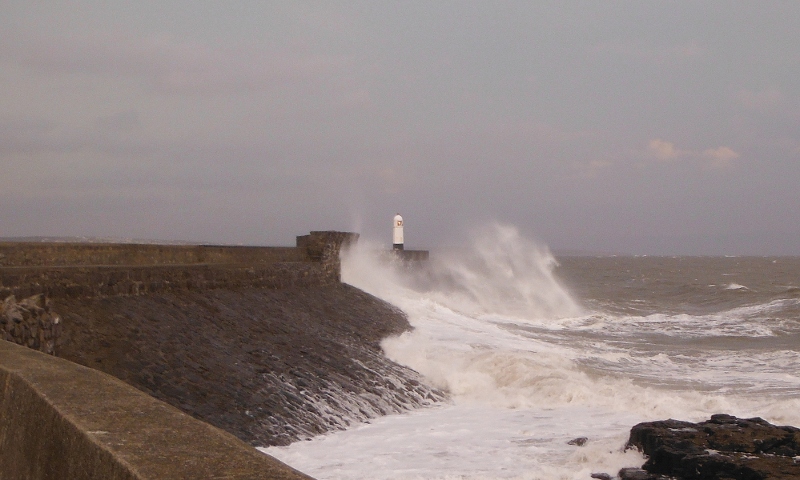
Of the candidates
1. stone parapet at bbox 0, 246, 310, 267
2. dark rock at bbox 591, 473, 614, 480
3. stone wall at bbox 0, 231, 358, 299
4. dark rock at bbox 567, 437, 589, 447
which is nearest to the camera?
dark rock at bbox 591, 473, 614, 480

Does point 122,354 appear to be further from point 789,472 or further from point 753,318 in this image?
point 753,318

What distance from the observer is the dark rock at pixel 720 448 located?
18.5ft

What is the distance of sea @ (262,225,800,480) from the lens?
22.2 ft

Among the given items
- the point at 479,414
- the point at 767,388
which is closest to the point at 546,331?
the point at 767,388

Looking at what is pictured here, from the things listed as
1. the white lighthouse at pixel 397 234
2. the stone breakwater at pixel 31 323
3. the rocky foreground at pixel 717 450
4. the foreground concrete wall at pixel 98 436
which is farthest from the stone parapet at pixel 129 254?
the white lighthouse at pixel 397 234

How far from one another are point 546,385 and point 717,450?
12.6 feet

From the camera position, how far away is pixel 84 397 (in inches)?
95.5

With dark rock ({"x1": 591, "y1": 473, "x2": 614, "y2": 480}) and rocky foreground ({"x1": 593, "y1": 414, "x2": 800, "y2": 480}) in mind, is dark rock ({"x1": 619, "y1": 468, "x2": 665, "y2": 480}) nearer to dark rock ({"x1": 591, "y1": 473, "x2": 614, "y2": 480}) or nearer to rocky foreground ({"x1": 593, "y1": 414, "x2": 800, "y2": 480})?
rocky foreground ({"x1": 593, "y1": 414, "x2": 800, "y2": 480})

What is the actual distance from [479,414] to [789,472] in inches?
156

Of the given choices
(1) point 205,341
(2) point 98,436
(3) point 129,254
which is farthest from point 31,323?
(3) point 129,254

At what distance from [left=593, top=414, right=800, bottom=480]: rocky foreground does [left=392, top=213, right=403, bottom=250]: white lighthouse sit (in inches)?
832

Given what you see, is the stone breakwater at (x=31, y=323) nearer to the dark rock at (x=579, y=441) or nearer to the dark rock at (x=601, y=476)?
the dark rock at (x=601, y=476)

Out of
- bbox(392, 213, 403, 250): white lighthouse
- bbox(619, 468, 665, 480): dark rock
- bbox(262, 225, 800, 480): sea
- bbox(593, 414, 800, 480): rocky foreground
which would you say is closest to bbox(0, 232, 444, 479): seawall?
bbox(262, 225, 800, 480): sea

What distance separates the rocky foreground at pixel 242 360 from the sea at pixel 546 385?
348 millimetres
